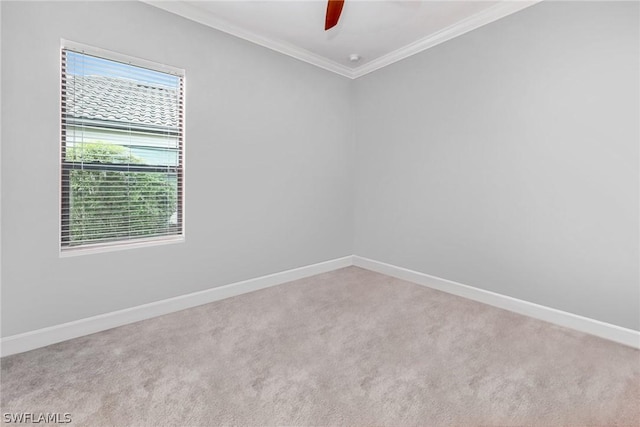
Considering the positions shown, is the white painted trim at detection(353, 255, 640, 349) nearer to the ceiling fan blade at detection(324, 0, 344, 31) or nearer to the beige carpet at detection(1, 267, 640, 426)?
the beige carpet at detection(1, 267, 640, 426)

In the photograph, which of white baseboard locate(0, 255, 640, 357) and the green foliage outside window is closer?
white baseboard locate(0, 255, 640, 357)

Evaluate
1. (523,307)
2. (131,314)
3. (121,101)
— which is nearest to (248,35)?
(121,101)

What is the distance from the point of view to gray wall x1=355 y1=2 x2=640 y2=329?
214 cm

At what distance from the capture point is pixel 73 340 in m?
2.14

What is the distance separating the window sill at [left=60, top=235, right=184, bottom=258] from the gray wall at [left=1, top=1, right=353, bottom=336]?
4 centimetres

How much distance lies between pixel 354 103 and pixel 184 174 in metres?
2.34

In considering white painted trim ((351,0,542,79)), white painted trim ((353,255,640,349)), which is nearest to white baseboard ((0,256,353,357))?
white painted trim ((353,255,640,349))

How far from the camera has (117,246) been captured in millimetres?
2377

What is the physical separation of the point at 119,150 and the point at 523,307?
136 inches

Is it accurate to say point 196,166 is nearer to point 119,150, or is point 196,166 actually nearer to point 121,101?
point 119,150

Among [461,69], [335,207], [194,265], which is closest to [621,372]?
[461,69]

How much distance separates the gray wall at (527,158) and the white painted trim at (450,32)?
6 cm

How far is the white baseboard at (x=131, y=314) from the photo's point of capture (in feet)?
6.57

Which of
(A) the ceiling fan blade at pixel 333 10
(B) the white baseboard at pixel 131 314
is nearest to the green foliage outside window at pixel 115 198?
(B) the white baseboard at pixel 131 314
